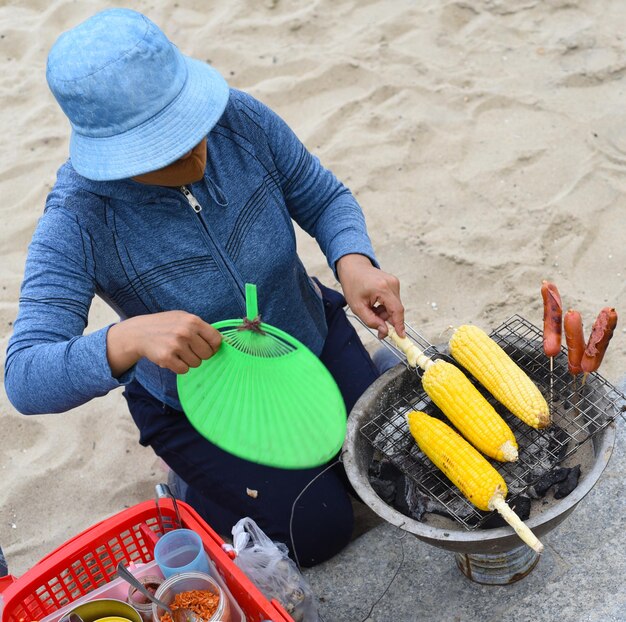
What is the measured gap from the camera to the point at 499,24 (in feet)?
19.3

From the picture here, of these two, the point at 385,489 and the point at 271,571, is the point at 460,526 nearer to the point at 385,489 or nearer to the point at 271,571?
the point at 385,489

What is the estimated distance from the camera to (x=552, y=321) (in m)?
2.58

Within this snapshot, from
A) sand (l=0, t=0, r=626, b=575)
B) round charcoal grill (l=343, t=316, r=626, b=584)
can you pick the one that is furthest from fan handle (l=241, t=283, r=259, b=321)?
sand (l=0, t=0, r=626, b=575)

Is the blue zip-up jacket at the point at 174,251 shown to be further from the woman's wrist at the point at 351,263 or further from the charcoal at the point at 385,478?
the charcoal at the point at 385,478

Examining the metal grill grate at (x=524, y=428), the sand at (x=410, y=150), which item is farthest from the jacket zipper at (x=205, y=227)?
the sand at (x=410, y=150)

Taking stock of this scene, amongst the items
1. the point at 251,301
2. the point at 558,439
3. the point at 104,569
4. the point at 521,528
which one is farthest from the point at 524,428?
the point at 104,569

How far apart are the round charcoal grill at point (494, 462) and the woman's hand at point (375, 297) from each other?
30 centimetres

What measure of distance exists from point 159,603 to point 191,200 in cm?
129

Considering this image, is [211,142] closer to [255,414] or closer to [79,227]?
[79,227]

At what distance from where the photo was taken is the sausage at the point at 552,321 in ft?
8.45

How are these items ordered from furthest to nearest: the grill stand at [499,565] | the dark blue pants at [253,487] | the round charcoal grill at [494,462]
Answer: the dark blue pants at [253,487]
the grill stand at [499,565]
the round charcoal grill at [494,462]

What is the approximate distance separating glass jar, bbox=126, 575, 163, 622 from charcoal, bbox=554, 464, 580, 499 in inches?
51.5

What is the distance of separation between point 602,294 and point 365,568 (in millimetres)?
2040

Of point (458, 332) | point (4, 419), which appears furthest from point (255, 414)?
point (4, 419)
